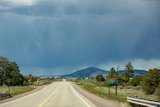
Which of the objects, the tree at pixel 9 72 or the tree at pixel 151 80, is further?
the tree at pixel 9 72

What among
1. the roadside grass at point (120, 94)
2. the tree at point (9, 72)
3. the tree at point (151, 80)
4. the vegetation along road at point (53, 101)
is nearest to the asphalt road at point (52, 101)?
the vegetation along road at point (53, 101)

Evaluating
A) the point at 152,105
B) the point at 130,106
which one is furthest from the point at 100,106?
the point at 152,105

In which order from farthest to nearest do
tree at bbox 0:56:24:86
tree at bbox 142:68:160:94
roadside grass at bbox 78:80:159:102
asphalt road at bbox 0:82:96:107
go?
tree at bbox 0:56:24:86
tree at bbox 142:68:160:94
roadside grass at bbox 78:80:159:102
asphalt road at bbox 0:82:96:107

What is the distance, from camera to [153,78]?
353ft

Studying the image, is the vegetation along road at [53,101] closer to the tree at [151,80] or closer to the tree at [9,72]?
the tree at [151,80]

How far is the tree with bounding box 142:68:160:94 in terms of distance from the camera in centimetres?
10112

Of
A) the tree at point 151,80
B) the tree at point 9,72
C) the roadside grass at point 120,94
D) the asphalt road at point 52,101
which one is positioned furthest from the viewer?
the tree at point 9,72

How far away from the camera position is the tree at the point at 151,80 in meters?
101

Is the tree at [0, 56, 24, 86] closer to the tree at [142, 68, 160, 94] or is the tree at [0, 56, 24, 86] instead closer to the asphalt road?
the tree at [142, 68, 160, 94]

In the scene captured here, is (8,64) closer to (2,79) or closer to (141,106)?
(2,79)

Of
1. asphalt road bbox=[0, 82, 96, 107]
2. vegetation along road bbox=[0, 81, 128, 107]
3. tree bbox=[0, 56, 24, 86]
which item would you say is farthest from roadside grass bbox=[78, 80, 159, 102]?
tree bbox=[0, 56, 24, 86]

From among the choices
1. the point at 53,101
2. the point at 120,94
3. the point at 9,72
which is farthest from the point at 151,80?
the point at 9,72

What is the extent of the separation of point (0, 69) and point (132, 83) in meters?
51.8

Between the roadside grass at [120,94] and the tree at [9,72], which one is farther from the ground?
the tree at [9,72]
